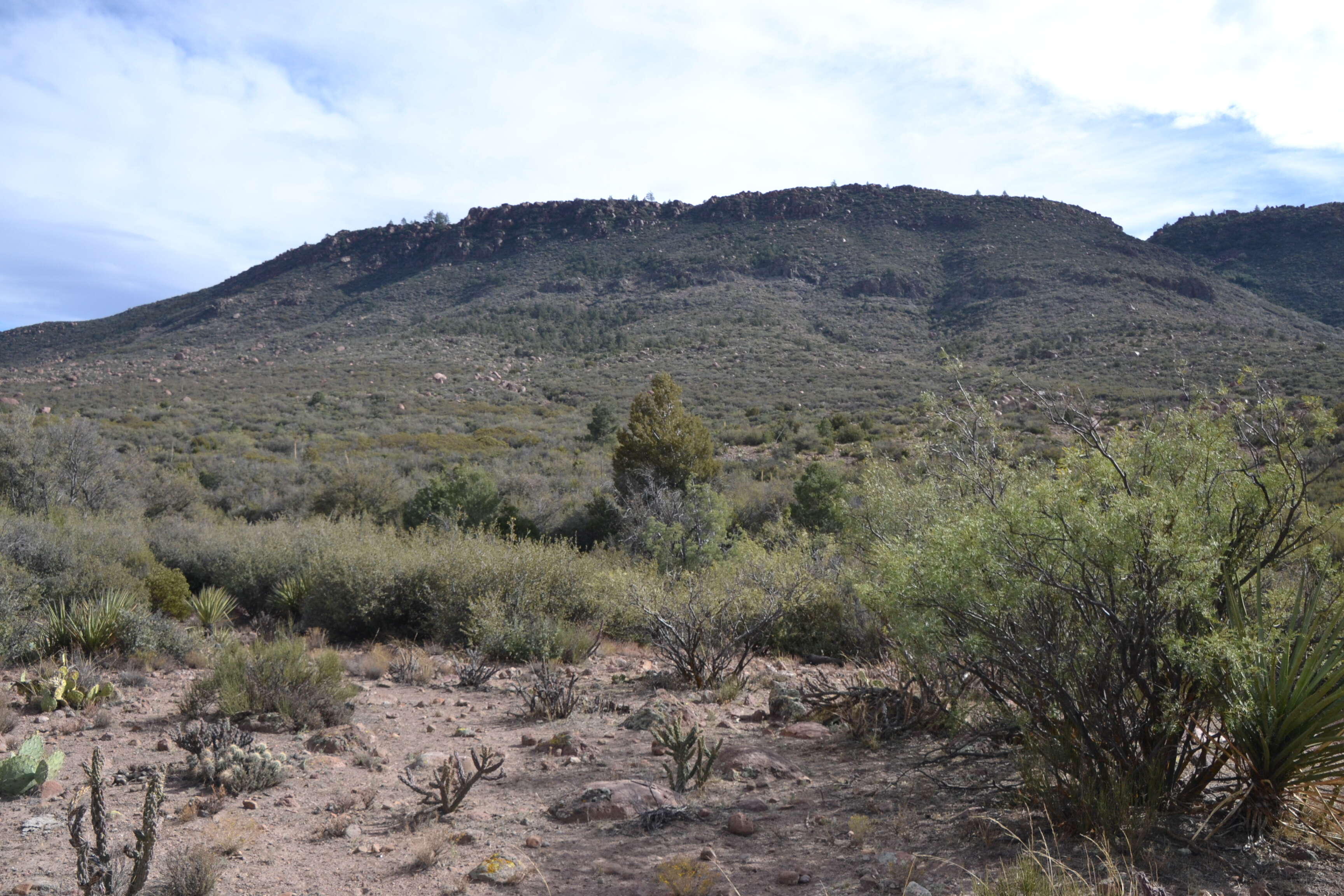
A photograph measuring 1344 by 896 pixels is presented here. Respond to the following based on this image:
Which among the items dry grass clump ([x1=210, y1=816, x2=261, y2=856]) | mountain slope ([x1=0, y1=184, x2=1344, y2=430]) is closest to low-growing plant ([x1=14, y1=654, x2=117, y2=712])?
dry grass clump ([x1=210, y1=816, x2=261, y2=856])

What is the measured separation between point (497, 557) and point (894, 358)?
37266 millimetres

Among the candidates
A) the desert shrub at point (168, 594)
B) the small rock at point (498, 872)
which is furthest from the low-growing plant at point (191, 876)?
the desert shrub at point (168, 594)

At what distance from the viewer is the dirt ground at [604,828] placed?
4074 millimetres

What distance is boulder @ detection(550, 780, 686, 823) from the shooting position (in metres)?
5.17

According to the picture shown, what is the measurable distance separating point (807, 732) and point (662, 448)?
1198cm

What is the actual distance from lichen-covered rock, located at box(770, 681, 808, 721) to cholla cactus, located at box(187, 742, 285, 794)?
430cm

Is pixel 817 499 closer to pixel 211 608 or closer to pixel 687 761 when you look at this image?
pixel 211 608

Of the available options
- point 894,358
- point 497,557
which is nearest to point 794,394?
point 894,358

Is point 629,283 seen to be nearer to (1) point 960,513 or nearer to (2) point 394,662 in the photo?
(2) point 394,662

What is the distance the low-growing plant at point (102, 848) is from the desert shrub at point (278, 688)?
342cm

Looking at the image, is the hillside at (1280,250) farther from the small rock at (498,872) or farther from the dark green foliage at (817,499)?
the small rock at (498,872)

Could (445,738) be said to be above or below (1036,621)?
below

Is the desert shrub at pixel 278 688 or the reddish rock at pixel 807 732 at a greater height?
the desert shrub at pixel 278 688

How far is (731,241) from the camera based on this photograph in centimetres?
7119
